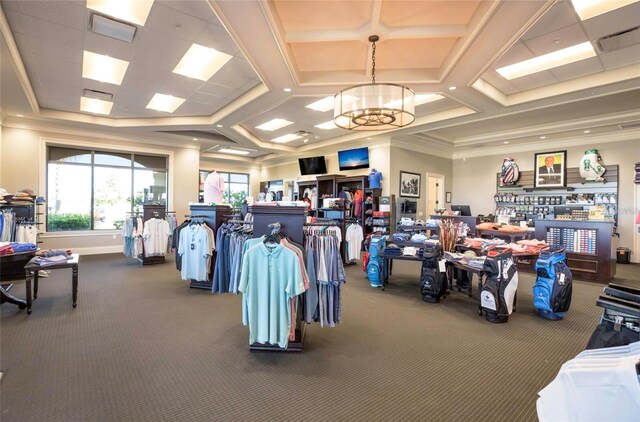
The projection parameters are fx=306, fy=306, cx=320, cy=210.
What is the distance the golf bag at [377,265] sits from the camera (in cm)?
534

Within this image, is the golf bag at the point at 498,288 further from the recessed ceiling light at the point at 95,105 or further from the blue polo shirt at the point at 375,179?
the recessed ceiling light at the point at 95,105

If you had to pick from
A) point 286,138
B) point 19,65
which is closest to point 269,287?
point 19,65

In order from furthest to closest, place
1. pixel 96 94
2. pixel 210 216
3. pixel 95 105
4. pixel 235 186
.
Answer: pixel 235 186 < pixel 95 105 < pixel 96 94 < pixel 210 216

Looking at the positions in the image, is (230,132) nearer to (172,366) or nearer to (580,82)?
(172,366)

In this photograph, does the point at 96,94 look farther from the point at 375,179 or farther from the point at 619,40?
the point at 619,40

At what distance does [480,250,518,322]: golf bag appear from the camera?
3758 millimetres

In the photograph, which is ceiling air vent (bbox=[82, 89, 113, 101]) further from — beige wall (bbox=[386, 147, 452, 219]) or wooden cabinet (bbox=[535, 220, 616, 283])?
wooden cabinet (bbox=[535, 220, 616, 283])

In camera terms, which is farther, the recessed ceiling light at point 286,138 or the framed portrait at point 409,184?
the recessed ceiling light at point 286,138

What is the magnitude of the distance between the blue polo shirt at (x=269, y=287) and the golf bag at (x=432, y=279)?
2.55 metres

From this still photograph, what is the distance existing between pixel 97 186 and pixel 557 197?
13.5m

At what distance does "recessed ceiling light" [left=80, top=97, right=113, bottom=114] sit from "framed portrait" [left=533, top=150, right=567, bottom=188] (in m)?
11.7

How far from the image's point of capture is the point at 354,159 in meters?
10.2

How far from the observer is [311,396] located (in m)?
2.30

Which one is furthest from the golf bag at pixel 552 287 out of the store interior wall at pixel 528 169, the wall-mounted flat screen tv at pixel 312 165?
the wall-mounted flat screen tv at pixel 312 165
